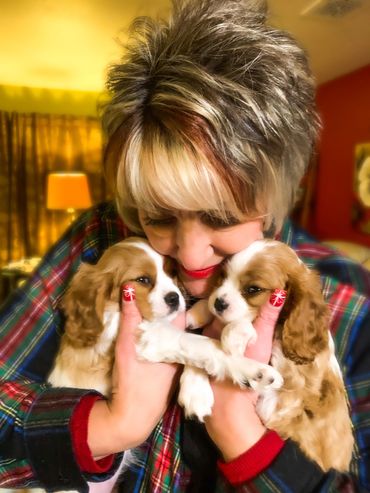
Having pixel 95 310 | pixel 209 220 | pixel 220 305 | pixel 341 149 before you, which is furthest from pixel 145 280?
pixel 341 149

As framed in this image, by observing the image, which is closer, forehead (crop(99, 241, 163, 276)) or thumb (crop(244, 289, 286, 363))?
thumb (crop(244, 289, 286, 363))

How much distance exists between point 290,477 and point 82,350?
0.69 metres

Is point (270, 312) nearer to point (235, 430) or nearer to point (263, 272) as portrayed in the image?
point (263, 272)

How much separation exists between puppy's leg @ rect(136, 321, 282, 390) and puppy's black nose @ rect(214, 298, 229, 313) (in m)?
0.08

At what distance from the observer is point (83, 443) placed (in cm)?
109

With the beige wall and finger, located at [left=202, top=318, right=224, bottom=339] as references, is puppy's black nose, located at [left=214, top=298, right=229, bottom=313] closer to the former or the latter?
finger, located at [left=202, top=318, right=224, bottom=339]

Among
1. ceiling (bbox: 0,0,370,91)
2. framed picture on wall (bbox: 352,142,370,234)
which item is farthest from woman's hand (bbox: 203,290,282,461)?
framed picture on wall (bbox: 352,142,370,234)

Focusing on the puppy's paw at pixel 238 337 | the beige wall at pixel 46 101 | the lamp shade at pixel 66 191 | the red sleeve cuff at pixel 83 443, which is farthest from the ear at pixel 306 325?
the beige wall at pixel 46 101

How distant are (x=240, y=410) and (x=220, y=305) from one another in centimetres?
27

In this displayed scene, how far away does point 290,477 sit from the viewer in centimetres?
99

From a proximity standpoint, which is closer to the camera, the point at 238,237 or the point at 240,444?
the point at 240,444

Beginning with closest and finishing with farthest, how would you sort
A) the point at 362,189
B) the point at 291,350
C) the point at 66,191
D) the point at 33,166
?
the point at 291,350 → the point at 362,189 → the point at 66,191 → the point at 33,166

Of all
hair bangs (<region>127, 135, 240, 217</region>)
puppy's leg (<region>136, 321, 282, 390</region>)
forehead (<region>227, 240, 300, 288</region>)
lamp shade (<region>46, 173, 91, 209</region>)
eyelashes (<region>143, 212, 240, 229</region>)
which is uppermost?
hair bangs (<region>127, 135, 240, 217</region>)

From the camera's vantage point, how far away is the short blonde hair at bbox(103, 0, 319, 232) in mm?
A: 975
